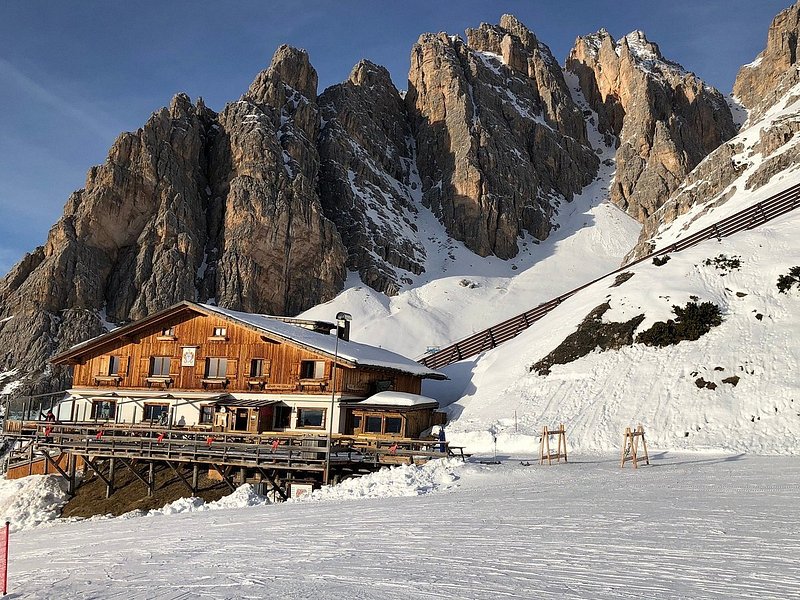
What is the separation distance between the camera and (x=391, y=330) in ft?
240

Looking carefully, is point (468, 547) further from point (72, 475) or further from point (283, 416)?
point (72, 475)

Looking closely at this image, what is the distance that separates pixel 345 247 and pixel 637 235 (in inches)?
1991

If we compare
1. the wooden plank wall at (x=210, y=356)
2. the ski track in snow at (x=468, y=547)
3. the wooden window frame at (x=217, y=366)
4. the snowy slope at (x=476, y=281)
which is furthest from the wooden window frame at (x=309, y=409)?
the snowy slope at (x=476, y=281)

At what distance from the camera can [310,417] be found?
34812 millimetres

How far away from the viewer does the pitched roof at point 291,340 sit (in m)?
34.9

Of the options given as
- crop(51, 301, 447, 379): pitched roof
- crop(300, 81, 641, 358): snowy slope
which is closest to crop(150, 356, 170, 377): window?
crop(51, 301, 447, 379): pitched roof

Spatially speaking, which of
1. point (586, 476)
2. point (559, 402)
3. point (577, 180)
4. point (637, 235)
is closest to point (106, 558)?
point (586, 476)

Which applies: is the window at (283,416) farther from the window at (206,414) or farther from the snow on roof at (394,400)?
the snow on roof at (394,400)

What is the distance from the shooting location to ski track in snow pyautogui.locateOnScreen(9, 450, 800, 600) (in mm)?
8086

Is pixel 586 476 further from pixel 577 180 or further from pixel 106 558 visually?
pixel 577 180

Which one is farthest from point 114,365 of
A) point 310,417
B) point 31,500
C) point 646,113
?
point 646,113

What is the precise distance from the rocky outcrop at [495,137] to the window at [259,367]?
71.0m

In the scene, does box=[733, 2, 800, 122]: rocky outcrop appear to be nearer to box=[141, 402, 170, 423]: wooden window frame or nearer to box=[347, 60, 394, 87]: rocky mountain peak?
box=[347, 60, 394, 87]: rocky mountain peak

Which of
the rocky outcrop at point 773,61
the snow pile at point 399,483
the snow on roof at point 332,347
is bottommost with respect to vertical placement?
the snow pile at point 399,483
